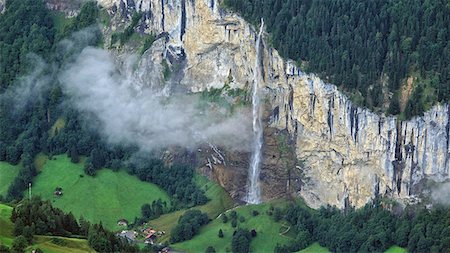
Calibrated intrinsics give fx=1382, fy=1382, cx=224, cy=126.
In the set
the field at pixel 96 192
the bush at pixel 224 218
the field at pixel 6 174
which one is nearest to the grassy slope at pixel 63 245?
the bush at pixel 224 218

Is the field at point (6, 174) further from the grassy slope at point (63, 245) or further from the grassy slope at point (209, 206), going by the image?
the grassy slope at point (63, 245)

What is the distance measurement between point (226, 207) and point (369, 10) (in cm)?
3322

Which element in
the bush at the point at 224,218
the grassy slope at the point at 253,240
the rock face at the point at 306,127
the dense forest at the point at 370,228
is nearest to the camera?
the dense forest at the point at 370,228

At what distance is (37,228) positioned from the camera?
446 ft

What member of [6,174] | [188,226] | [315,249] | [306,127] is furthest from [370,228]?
[6,174]

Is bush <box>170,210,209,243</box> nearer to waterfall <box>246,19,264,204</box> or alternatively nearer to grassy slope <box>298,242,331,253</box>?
waterfall <box>246,19,264,204</box>

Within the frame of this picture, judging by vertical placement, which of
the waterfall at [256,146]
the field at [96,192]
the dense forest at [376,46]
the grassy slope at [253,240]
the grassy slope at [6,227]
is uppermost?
the dense forest at [376,46]

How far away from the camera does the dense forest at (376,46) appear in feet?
559

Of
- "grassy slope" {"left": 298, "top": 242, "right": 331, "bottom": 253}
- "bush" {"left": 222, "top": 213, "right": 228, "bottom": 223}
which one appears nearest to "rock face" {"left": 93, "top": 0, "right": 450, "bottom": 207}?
"bush" {"left": 222, "top": 213, "right": 228, "bottom": 223}

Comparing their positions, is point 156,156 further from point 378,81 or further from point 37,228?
point 37,228

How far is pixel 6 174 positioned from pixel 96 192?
15.7m

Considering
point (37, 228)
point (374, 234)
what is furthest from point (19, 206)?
point (374, 234)

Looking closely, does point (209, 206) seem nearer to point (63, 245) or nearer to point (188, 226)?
point (188, 226)

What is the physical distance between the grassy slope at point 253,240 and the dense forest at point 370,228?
2096 mm
